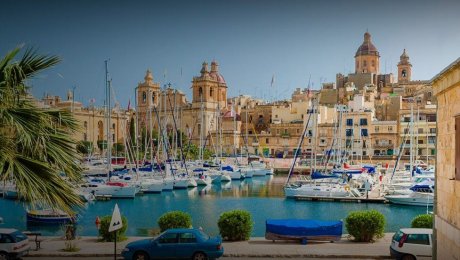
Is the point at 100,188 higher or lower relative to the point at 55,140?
lower

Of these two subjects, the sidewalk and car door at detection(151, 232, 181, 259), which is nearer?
car door at detection(151, 232, 181, 259)

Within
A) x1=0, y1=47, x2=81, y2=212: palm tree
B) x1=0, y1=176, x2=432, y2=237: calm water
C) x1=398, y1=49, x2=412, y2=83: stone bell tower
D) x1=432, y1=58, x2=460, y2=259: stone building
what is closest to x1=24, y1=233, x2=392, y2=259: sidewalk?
x1=432, y1=58, x2=460, y2=259: stone building

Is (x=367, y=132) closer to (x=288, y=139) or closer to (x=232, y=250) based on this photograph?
(x=288, y=139)

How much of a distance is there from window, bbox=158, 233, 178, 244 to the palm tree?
558 centimetres

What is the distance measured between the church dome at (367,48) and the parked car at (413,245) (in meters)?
85.1

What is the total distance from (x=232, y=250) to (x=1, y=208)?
830 inches

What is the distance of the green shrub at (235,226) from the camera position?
605 inches

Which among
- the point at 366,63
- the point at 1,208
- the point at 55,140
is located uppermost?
the point at 366,63

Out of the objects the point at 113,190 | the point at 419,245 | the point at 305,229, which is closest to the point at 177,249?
the point at 305,229

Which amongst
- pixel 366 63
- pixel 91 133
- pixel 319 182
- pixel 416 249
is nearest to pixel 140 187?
pixel 319 182

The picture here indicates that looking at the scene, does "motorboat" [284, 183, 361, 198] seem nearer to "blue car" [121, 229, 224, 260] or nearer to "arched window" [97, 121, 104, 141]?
"blue car" [121, 229, 224, 260]

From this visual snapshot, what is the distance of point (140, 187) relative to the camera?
125ft

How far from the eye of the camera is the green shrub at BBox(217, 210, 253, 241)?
15.4 metres

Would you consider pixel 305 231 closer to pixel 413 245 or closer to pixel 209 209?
pixel 413 245
